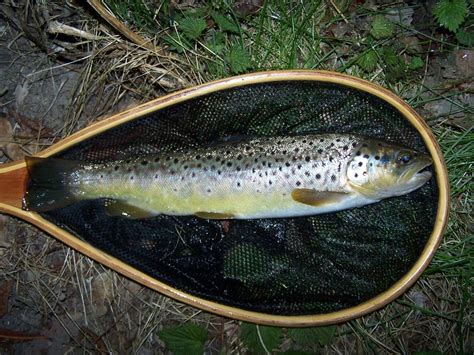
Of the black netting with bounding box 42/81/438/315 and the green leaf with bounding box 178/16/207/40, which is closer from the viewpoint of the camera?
the black netting with bounding box 42/81/438/315

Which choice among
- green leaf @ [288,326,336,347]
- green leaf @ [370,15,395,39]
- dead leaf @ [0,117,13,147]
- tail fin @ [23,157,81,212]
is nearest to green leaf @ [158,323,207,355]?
green leaf @ [288,326,336,347]

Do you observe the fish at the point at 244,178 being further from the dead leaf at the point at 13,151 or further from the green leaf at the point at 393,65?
the green leaf at the point at 393,65

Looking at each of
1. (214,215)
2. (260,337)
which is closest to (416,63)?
(214,215)

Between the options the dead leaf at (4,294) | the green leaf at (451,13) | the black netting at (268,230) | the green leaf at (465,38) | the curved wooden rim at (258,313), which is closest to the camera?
the curved wooden rim at (258,313)

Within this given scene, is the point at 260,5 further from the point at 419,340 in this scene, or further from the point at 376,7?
the point at 419,340

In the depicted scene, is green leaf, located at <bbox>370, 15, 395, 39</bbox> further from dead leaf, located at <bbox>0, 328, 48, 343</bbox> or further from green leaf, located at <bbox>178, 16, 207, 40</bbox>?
dead leaf, located at <bbox>0, 328, 48, 343</bbox>

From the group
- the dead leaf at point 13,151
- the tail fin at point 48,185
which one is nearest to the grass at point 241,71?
the dead leaf at point 13,151
